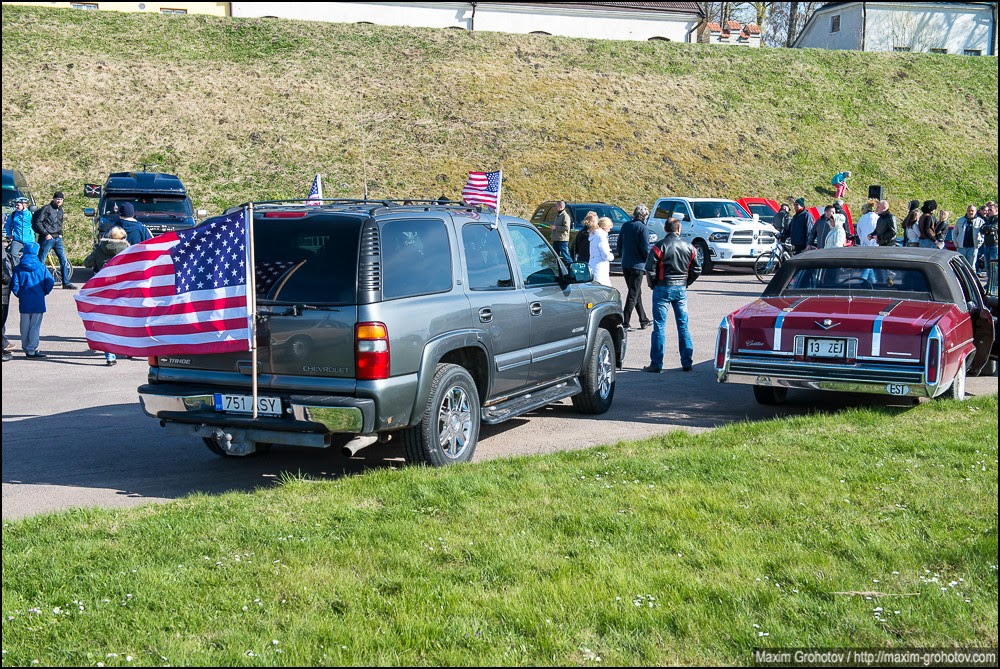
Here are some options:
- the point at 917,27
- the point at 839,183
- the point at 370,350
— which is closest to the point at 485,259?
the point at 370,350

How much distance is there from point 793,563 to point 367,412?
9.51 feet

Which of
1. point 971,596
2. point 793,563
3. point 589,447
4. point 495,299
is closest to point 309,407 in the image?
point 495,299

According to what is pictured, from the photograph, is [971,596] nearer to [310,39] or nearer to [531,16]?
[310,39]

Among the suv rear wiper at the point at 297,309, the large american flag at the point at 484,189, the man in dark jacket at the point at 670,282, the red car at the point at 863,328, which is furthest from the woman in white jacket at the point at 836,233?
the suv rear wiper at the point at 297,309

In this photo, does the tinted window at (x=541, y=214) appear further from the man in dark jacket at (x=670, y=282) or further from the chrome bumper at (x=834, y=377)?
the chrome bumper at (x=834, y=377)

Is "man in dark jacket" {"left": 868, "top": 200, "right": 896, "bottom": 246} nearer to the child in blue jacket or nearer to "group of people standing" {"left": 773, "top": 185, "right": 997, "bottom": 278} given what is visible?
"group of people standing" {"left": 773, "top": 185, "right": 997, "bottom": 278}

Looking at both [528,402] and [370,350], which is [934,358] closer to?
[528,402]

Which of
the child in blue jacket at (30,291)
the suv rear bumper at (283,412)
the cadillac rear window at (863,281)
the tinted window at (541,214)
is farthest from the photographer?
the tinted window at (541,214)

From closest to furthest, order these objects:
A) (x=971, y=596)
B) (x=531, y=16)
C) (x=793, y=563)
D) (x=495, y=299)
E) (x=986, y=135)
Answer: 1. (x=971, y=596)
2. (x=793, y=563)
3. (x=495, y=299)
4. (x=986, y=135)
5. (x=531, y=16)

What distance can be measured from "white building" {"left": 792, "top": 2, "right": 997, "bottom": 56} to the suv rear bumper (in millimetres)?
58109

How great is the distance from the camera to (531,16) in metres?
54.0

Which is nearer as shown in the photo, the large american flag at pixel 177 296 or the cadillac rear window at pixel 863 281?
the large american flag at pixel 177 296

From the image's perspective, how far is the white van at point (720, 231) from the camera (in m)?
27.3

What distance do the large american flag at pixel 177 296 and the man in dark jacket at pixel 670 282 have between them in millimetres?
6486
